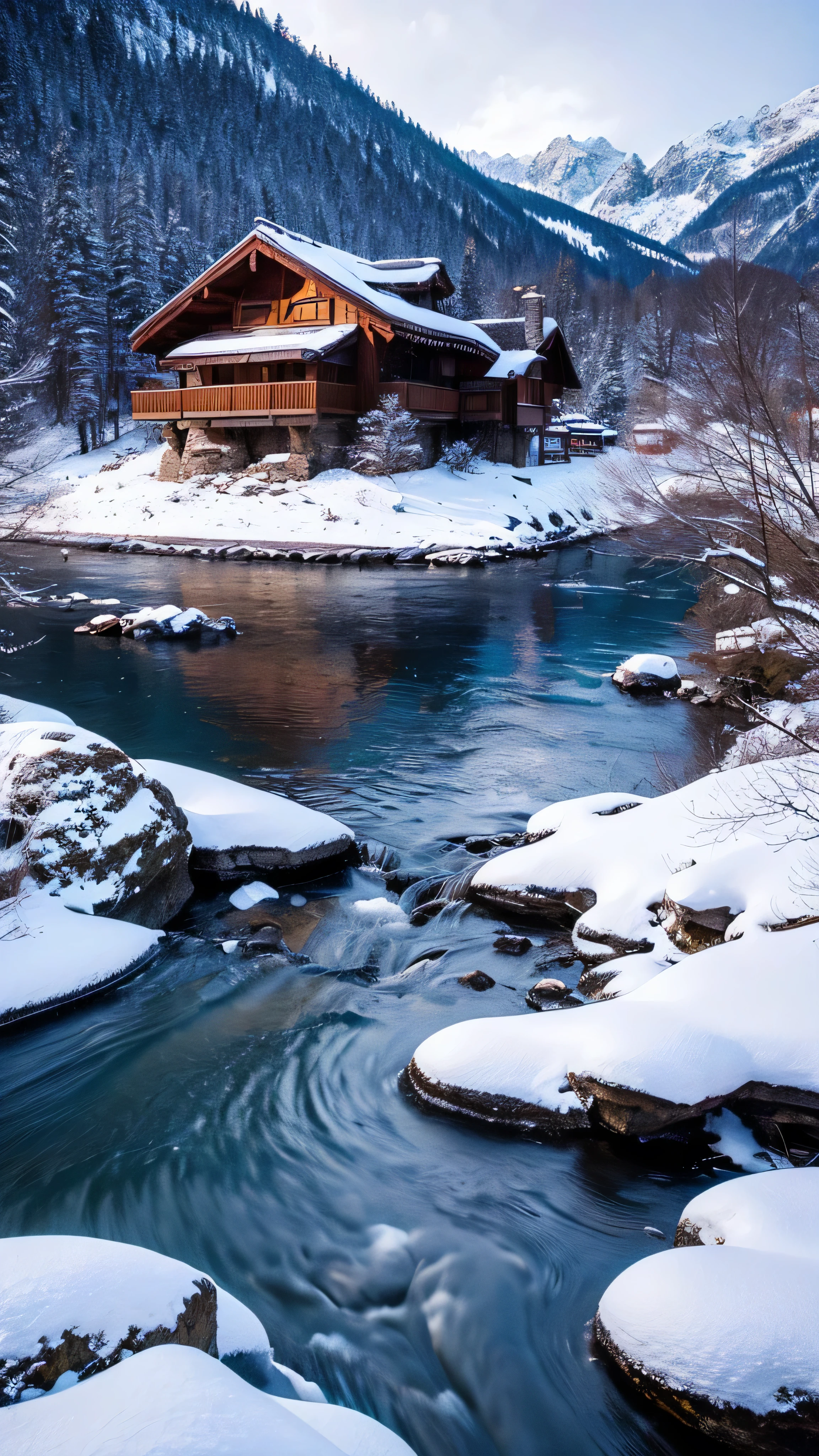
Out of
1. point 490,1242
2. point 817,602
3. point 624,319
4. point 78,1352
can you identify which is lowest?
point 490,1242

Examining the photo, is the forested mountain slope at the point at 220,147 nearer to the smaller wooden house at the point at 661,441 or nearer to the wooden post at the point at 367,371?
the wooden post at the point at 367,371

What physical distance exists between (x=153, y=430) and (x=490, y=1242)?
4857 centimetres

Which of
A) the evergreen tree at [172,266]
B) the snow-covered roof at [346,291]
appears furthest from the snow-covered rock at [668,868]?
the evergreen tree at [172,266]

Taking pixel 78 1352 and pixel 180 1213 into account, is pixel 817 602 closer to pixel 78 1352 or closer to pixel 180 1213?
pixel 180 1213

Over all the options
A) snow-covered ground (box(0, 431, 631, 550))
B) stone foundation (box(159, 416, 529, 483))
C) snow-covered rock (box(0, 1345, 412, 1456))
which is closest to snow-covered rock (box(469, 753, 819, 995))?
snow-covered rock (box(0, 1345, 412, 1456))

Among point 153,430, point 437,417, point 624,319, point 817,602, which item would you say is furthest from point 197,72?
point 817,602

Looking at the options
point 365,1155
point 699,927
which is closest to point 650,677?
point 699,927

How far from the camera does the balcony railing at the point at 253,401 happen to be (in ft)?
103

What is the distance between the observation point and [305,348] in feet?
101

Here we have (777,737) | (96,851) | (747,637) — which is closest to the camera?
(96,851)

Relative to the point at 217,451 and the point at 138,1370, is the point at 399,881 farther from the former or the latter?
the point at 217,451

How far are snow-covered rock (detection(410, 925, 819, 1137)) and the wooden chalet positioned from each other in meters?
29.4

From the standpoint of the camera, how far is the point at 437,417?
36312 mm

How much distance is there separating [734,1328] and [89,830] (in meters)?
5.42
